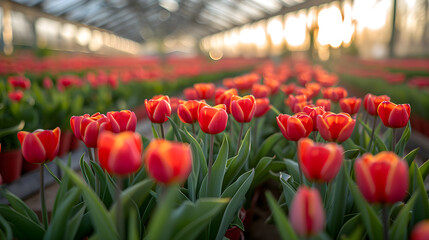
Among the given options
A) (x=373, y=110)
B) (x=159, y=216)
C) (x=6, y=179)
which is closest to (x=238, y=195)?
(x=159, y=216)

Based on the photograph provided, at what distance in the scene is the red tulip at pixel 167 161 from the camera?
1.66 ft

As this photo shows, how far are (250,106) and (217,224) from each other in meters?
0.41

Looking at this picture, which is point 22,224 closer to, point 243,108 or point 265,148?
point 243,108

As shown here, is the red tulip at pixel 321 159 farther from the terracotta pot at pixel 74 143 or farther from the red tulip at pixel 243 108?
the terracotta pot at pixel 74 143

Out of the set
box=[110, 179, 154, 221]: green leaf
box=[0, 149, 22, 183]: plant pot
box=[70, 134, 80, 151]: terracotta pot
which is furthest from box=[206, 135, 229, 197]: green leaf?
box=[70, 134, 80, 151]: terracotta pot

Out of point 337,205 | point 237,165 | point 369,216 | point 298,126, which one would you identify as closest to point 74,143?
point 237,165

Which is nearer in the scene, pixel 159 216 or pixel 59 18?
pixel 159 216

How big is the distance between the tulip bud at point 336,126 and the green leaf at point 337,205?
0.28ft

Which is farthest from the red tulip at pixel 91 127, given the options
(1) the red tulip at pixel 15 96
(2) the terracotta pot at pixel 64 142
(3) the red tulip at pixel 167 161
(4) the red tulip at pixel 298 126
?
(2) the terracotta pot at pixel 64 142

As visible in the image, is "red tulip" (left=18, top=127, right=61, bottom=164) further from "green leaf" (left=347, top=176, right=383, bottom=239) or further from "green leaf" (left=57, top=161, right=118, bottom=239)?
"green leaf" (left=347, top=176, right=383, bottom=239)

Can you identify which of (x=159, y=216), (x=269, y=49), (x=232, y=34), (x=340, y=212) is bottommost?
(x=340, y=212)

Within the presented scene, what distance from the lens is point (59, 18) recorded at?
709 inches

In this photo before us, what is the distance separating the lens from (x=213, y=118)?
0.94 meters

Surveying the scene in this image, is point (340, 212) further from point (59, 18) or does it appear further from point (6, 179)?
point (59, 18)
